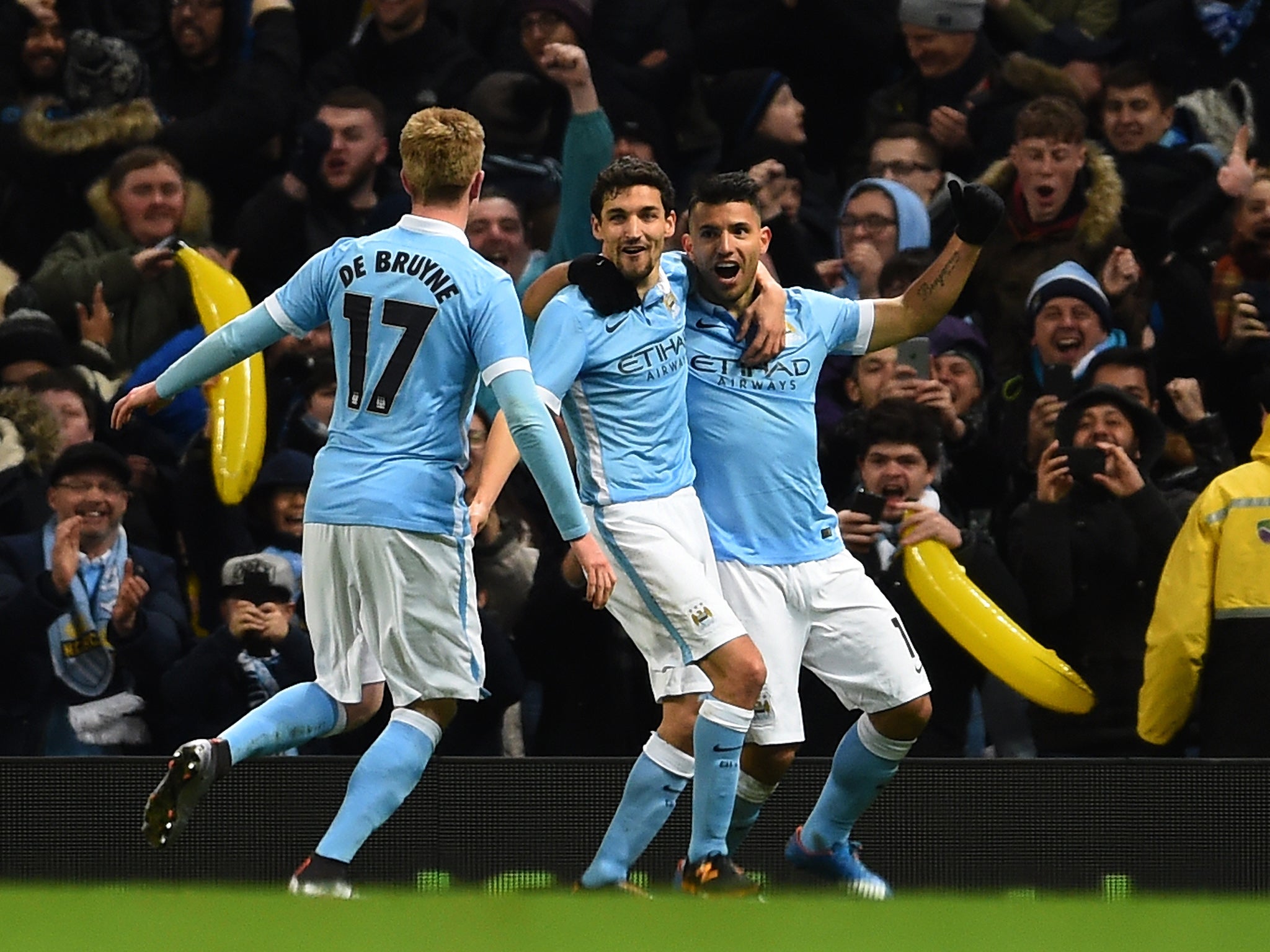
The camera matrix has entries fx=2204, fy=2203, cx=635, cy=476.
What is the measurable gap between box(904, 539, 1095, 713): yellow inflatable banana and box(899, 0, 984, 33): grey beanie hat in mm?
2952

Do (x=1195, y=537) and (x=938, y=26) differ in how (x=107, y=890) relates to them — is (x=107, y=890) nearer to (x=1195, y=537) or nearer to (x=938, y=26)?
(x=1195, y=537)

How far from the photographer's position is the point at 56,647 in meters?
7.42

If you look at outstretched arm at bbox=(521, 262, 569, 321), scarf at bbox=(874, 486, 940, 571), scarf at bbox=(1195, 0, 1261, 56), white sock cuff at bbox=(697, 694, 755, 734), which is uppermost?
scarf at bbox=(1195, 0, 1261, 56)

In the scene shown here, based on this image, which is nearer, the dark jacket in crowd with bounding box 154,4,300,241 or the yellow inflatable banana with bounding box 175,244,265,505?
the yellow inflatable banana with bounding box 175,244,265,505

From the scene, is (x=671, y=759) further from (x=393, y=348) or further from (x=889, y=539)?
(x=889, y=539)

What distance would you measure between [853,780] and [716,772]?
0.55 meters

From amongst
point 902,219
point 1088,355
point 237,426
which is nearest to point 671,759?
point 237,426

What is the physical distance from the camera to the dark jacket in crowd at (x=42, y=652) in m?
7.36

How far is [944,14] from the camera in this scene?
9117mm

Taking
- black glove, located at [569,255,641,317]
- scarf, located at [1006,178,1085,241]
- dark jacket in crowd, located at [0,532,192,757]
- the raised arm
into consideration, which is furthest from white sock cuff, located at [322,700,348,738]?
scarf, located at [1006,178,1085,241]

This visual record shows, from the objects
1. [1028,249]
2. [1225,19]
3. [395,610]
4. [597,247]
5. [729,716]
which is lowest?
[729,716]

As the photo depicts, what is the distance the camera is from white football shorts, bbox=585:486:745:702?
5.95 meters

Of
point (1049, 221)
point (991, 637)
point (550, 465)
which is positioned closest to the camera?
point (550, 465)

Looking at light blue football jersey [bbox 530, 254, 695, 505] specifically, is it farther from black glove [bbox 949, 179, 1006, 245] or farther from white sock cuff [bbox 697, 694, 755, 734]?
black glove [bbox 949, 179, 1006, 245]
